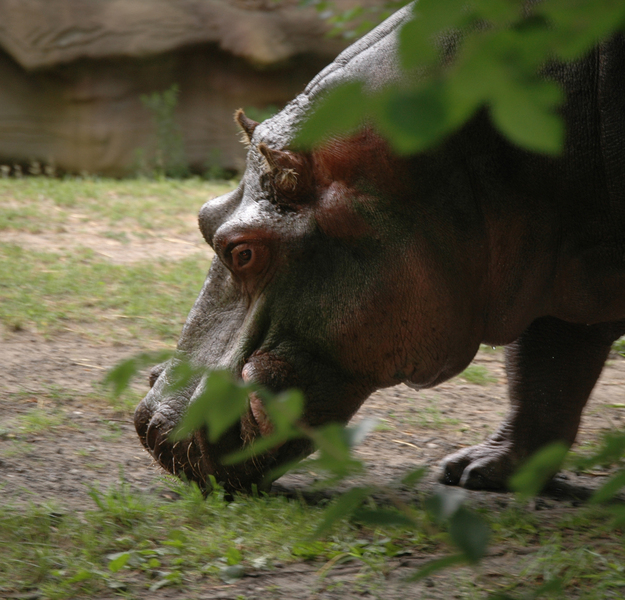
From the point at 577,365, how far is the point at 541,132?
2692 mm

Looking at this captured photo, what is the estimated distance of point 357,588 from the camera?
214 cm

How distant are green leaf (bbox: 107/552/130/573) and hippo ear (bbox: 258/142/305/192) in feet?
3.65

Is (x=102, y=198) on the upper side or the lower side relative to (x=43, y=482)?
upper

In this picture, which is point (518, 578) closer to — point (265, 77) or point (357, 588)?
point (357, 588)

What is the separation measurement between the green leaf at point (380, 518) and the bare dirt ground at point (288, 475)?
3.71 ft

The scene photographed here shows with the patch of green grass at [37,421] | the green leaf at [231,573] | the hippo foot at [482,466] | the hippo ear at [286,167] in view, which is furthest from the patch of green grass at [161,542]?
the hippo ear at [286,167]

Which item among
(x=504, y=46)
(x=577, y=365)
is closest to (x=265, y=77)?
(x=577, y=365)

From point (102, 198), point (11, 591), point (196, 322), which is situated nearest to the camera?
point (11, 591)

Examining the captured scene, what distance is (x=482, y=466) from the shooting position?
10.2 feet

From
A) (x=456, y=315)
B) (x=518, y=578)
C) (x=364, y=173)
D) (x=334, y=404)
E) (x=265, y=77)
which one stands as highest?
(x=265, y=77)

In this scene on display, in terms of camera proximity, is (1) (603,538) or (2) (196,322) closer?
(1) (603,538)

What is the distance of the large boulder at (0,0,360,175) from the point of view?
1080 centimetres

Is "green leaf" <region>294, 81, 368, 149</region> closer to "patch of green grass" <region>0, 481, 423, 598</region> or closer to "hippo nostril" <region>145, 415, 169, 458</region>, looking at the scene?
"patch of green grass" <region>0, 481, 423, 598</region>

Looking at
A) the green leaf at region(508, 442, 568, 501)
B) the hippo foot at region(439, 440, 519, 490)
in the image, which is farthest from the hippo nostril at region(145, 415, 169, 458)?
the green leaf at region(508, 442, 568, 501)
